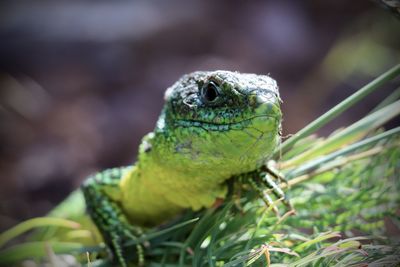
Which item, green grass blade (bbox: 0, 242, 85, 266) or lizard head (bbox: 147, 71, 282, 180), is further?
green grass blade (bbox: 0, 242, 85, 266)

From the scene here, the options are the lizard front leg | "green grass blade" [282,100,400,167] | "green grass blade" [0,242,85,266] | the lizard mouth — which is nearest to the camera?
the lizard mouth

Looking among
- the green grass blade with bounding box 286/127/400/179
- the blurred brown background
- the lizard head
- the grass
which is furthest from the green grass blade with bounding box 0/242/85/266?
the blurred brown background

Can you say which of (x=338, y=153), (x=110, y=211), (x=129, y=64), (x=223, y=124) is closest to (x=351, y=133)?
(x=338, y=153)

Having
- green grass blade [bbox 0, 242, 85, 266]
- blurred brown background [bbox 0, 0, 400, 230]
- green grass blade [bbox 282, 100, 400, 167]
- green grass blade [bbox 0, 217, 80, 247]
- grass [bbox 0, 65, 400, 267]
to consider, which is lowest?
grass [bbox 0, 65, 400, 267]

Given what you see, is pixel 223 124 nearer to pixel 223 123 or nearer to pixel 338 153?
pixel 223 123

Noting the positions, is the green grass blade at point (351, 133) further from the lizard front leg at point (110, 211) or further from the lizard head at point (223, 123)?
the lizard front leg at point (110, 211)

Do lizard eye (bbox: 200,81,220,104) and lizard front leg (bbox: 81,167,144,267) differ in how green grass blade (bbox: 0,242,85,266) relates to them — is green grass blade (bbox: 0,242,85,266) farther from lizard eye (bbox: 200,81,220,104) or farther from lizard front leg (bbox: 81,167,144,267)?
lizard eye (bbox: 200,81,220,104)

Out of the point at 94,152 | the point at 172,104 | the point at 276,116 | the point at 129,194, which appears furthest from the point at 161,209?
the point at 94,152
